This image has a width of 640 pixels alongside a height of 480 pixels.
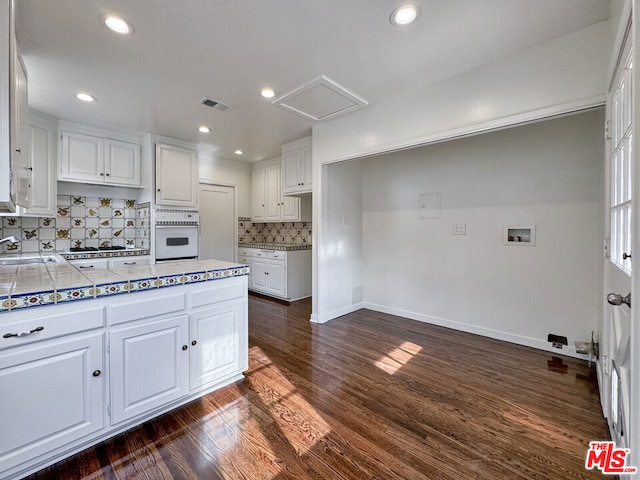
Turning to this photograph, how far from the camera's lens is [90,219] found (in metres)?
3.89

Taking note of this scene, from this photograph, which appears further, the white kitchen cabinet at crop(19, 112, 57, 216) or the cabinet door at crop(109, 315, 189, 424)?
the white kitchen cabinet at crop(19, 112, 57, 216)

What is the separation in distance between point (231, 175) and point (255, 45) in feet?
11.5

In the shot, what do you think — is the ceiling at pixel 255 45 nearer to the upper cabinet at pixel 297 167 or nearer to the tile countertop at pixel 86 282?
the upper cabinet at pixel 297 167

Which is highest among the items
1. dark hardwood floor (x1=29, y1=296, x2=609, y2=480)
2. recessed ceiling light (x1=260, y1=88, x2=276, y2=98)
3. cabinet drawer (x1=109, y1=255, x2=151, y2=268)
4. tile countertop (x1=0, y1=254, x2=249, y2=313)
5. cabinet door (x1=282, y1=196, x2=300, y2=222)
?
recessed ceiling light (x1=260, y1=88, x2=276, y2=98)

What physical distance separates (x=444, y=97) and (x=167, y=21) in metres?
2.14

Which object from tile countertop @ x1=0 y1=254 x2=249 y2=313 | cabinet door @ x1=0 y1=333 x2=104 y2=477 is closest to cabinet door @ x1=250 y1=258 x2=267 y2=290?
tile countertop @ x1=0 y1=254 x2=249 y2=313

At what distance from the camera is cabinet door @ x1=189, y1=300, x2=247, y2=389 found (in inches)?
74.1

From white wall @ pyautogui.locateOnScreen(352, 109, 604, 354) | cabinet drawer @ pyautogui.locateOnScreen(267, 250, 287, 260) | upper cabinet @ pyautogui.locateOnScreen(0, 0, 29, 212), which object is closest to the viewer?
upper cabinet @ pyautogui.locateOnScreen(0, 0, 29, 212)

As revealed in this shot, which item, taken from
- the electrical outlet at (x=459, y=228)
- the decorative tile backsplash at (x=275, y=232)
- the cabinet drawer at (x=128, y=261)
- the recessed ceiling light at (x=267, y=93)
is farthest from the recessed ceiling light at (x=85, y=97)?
the electrical outlet at (x=459, y=228)

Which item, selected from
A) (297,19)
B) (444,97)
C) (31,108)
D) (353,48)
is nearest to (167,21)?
(297,19)

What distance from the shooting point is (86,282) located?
1.49m

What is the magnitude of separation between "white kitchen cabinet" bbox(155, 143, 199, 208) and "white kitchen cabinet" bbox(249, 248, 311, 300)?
1.43 meters

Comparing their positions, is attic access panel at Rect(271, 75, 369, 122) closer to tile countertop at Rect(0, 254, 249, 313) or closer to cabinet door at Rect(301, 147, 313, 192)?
cabinet door at Rect(301, 147, 313, 192)

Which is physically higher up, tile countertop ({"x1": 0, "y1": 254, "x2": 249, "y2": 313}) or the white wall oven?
the white wall oven
